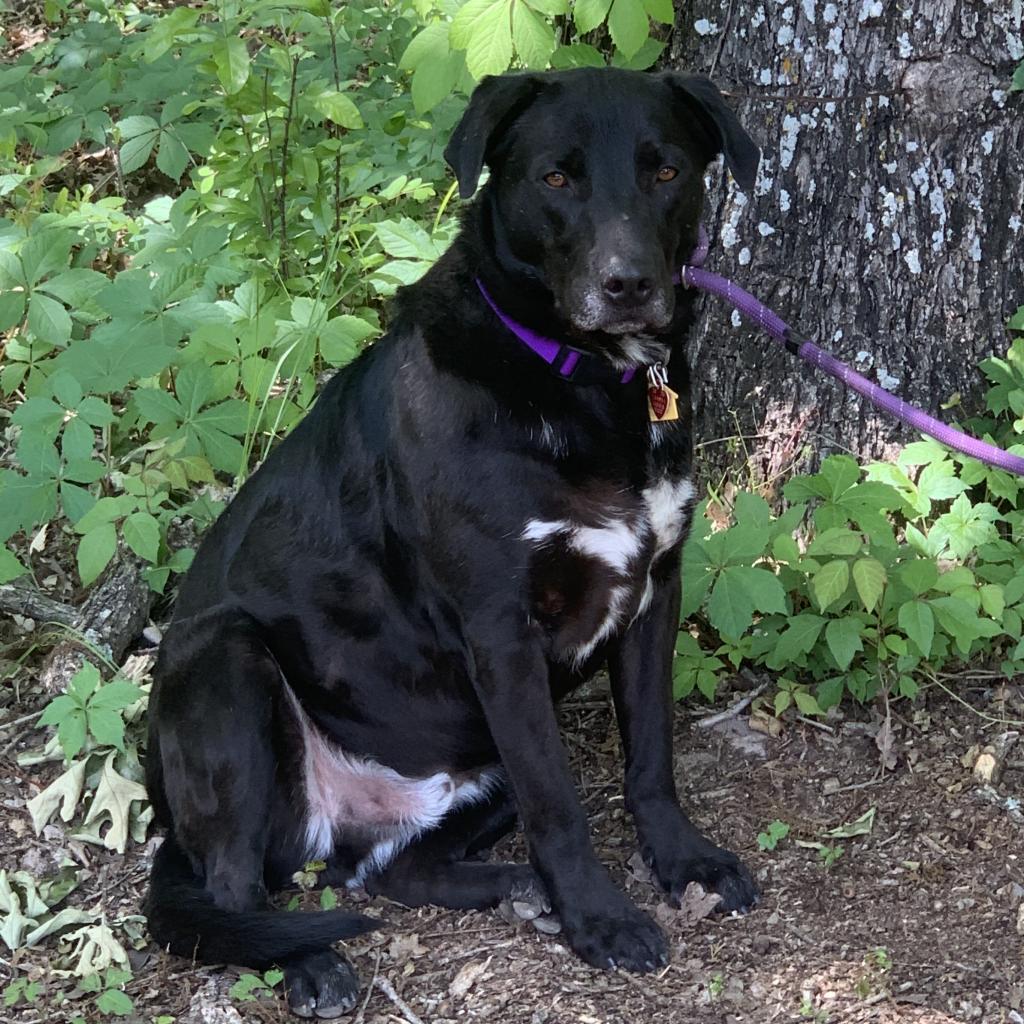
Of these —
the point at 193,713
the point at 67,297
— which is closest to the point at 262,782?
the point at 193,713

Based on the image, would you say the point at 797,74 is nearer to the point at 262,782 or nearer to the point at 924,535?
the point at 924,535

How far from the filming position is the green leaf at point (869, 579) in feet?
9.87

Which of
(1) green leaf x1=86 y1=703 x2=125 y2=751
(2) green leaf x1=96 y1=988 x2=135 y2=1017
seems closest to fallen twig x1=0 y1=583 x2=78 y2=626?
(1) green leaf x1=86 y1=703 x2=125 y2=751

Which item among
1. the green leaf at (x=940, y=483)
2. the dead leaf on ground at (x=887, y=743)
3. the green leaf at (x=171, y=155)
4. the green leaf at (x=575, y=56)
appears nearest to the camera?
the dead leaf on ground at (x=887, y=743)

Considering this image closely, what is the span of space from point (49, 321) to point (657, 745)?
1.92 m

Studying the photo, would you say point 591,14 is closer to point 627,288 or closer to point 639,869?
point 627,288

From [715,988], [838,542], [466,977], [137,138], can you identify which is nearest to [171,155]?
[137,138]

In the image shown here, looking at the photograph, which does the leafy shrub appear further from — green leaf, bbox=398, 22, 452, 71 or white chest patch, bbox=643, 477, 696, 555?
green leaf, bbox=398, 22, 452, 71

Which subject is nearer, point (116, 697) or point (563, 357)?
point (563, 357)

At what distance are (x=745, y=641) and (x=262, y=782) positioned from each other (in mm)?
1264

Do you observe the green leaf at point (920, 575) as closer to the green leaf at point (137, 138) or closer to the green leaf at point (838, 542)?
the green leaf at point (838, 542)

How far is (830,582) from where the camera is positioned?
3.05m

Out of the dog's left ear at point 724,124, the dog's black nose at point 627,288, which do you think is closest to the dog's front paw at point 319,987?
the dog's black nose at point 627,288

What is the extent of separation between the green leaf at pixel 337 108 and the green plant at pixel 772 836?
2155 mm
